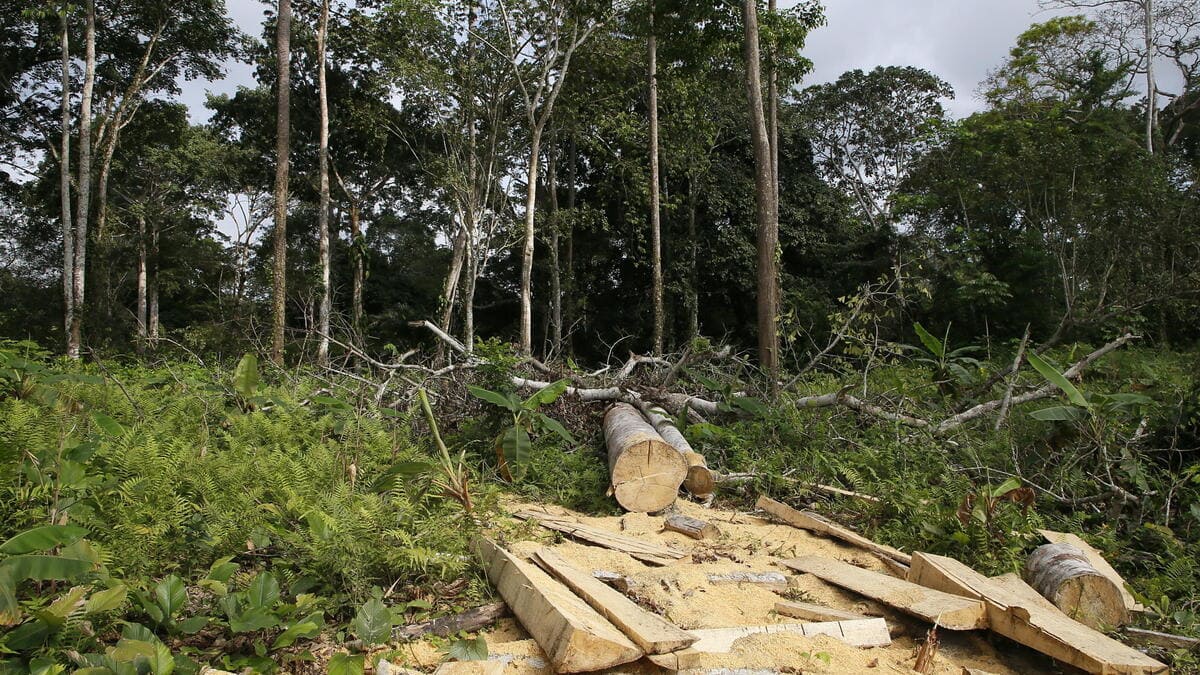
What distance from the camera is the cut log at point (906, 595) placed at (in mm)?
2959

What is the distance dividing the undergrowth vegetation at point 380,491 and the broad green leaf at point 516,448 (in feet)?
0.07

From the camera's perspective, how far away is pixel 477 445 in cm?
595

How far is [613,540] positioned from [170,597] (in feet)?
7.50

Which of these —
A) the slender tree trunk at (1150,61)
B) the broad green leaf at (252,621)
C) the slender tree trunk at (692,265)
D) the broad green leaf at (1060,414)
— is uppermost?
the slender tree trunk at (1150,61)

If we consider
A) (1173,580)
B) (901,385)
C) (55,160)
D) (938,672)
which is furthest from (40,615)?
(55,160)

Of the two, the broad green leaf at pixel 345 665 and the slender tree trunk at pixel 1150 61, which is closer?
the broad green leaf at pixel 345 665

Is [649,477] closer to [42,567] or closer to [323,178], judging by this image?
[42,567]

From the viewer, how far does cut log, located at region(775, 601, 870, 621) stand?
123 inches

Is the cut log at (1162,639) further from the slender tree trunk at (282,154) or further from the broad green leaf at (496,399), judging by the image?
the slender tree trunk at (282,154)

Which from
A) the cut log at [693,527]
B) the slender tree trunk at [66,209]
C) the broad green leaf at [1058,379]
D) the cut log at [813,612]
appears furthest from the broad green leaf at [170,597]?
the slender tree trunk at [66,209]

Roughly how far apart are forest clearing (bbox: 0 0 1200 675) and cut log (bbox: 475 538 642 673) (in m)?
0.02

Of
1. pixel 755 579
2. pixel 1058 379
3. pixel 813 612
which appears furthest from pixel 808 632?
pixel 1058 379

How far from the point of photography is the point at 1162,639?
2998 mm

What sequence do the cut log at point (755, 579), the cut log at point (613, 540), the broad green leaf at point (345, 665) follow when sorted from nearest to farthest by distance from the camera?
the broad green leaf at point (345, 665), the cut log at point (755, 579), the cut log at point (613, 540)
